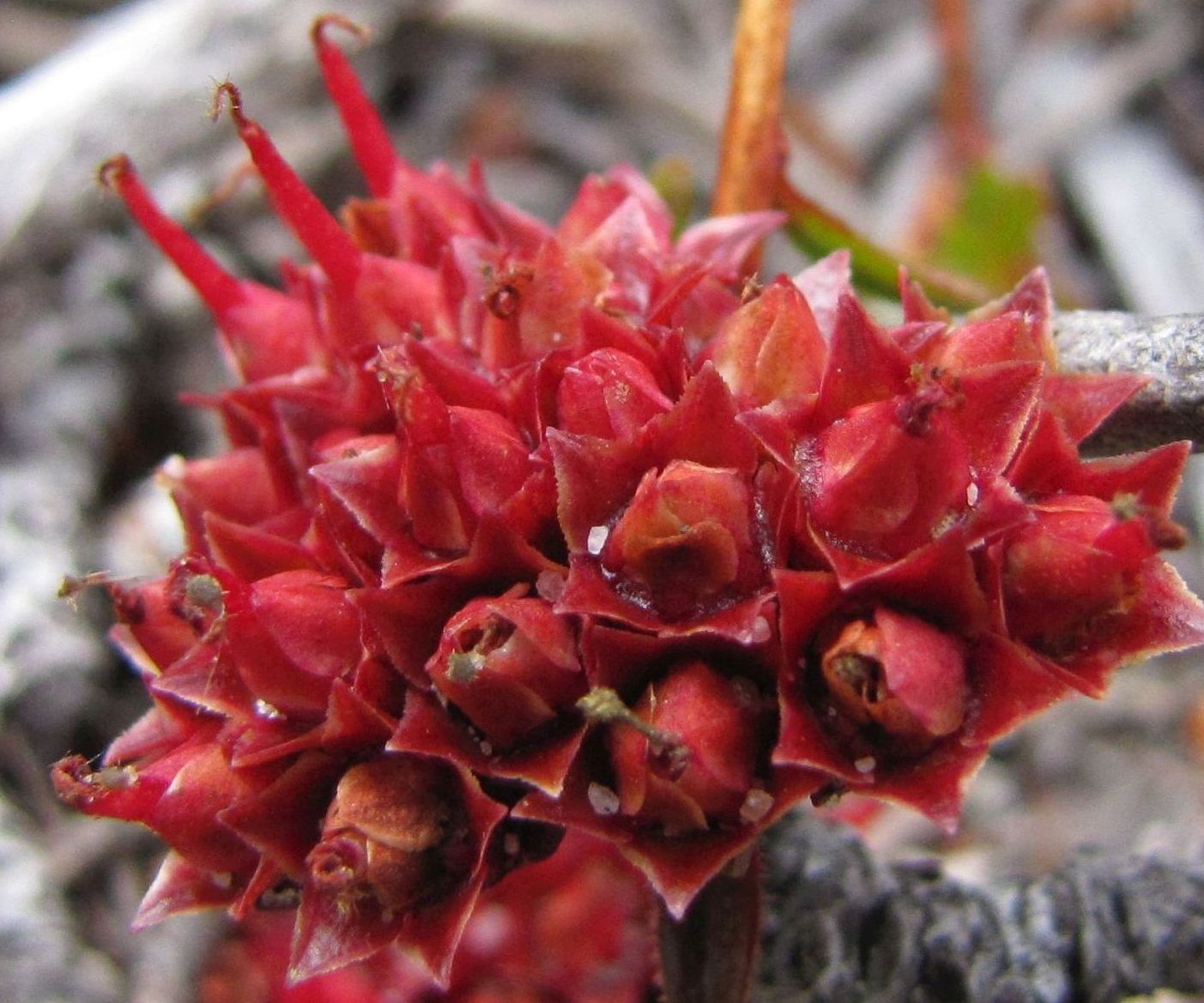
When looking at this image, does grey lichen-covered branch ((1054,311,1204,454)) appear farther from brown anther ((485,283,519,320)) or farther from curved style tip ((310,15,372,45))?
curved style tip ((310,15,372,45))

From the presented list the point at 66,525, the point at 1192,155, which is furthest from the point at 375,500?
the point at 1192,155

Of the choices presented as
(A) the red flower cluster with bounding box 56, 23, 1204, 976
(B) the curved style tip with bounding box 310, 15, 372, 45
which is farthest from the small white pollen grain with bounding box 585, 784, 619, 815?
(B) the curved style tip with bounding box 310, 15, 372, 45

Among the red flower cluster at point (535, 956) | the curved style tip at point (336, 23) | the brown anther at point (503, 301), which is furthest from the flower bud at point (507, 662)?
the red flower cluster at point (535, 956)

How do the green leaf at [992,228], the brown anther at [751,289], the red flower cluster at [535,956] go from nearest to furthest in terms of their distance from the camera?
the brown anther at [751,289]
the red flower cluster at [535,956]
the green leaf at [992,228]

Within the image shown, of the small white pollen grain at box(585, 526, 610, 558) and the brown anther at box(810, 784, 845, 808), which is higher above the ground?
the small white pollen grain at box(585, 526, 610, 558)

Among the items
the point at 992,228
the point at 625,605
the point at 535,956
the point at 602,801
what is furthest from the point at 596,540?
the point at 992,228

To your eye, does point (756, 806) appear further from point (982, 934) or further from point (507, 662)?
point (982, 934)

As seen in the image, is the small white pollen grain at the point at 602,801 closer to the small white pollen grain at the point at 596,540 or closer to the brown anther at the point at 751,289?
the small white pollen grain at the point at 596,540
